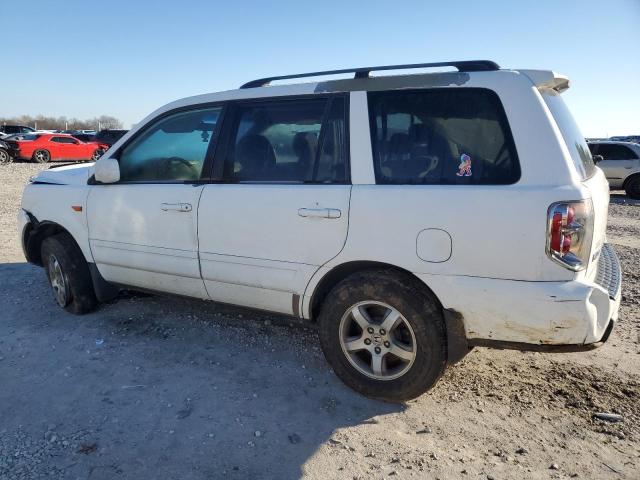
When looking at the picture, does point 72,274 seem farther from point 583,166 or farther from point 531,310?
point 583,166

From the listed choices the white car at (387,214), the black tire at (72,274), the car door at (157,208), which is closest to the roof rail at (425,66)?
the white car at (387,214)

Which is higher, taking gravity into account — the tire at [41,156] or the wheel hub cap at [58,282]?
the tire at [41,156]

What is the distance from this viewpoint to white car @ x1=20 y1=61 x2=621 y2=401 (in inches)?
101

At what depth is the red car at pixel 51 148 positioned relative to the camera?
22.2m

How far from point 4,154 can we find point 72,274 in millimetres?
21821

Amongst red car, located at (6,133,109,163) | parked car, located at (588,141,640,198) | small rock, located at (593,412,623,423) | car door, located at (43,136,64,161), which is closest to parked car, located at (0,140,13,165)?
red car, located at (6,133,109,163)

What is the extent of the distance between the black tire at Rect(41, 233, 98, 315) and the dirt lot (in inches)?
8.4

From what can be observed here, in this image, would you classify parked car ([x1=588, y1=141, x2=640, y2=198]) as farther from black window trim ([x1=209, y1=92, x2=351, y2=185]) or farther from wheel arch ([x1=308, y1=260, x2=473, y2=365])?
wheel arch ([x1=308, y1=260, x2=473, y2=365])

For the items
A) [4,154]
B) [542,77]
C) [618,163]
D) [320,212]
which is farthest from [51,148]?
[542,77]

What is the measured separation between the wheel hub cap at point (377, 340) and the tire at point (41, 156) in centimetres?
2403

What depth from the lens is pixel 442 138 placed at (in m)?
2.82

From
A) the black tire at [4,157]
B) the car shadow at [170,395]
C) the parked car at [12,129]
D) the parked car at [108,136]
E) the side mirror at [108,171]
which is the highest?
the parked car at [12,129]

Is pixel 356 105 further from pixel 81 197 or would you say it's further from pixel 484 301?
pixel 81 197

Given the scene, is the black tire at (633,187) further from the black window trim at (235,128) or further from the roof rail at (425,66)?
the black window trim at (235,128)
